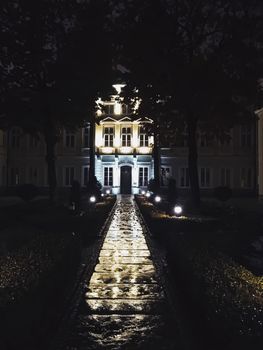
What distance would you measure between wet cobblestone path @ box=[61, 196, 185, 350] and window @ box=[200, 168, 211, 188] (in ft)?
117

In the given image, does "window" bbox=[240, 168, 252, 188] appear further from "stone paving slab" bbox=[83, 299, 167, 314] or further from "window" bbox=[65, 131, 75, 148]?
"stone paving slab" bbox=[83, 299, 167, 314]

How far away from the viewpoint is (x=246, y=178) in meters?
44.9

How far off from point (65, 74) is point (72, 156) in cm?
2731

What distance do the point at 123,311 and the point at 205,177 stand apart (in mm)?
39878

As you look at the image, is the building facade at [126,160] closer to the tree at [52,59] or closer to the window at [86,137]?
the window at [86,137]

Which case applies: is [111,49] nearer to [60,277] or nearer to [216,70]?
[216,70]

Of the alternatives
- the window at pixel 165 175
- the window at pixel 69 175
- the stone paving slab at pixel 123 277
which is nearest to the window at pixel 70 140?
the window at pixel 69 175

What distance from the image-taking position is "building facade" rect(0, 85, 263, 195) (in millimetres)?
45000

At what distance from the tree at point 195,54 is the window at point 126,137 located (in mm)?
25479

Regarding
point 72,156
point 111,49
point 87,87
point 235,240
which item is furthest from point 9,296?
point 72,156

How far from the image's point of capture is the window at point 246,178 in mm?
44844

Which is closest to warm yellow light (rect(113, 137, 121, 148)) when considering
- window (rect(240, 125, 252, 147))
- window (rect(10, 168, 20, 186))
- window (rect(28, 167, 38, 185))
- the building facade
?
the building facade

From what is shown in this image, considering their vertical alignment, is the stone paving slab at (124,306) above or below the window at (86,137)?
below

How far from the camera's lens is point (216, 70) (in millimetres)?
18297
